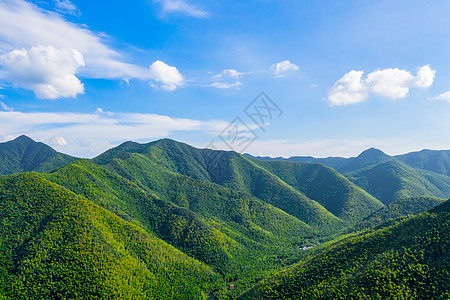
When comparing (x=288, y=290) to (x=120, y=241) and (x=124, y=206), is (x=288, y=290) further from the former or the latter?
(x=124, y=206)

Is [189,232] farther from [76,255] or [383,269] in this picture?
[383,269]

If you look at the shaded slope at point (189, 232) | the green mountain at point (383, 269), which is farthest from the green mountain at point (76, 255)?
the green mountain at point (383, 269)

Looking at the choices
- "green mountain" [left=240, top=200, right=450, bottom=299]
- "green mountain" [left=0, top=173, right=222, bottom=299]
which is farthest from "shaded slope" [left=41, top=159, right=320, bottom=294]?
"green mountain" [left=240, top=200, right=450, bottom=299]

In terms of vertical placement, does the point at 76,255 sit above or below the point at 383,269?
below

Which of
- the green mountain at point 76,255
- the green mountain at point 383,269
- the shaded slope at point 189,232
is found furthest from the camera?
the shaded slope at point 189,232

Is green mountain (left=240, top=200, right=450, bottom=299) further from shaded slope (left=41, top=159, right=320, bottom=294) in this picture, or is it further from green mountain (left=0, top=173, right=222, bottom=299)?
shaded slope (left=41, top=159, right=320, bottom=294)

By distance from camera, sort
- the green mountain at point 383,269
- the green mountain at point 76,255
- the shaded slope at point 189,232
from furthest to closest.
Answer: the shaded slope at point 189,232
the green mountain at point 76,255
the green mountain at point 383,269

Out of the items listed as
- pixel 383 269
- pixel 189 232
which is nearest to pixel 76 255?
pixel 189 232

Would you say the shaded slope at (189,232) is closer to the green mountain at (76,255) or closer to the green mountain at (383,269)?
the green mountain at (76,255)
